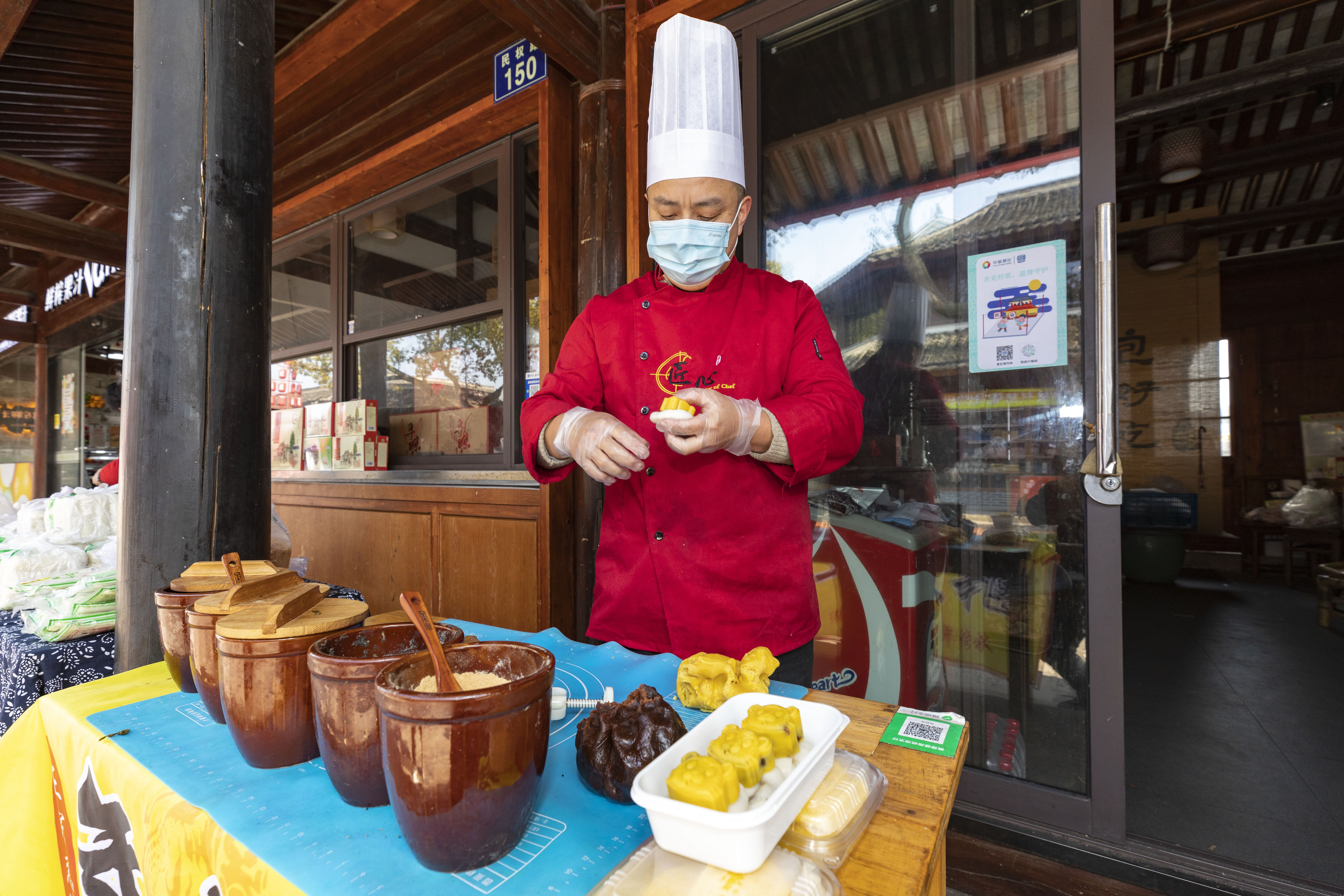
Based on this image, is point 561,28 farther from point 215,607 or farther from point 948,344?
point 215,607

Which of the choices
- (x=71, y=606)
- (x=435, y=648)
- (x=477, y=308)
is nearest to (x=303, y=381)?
(x=477, y=308)

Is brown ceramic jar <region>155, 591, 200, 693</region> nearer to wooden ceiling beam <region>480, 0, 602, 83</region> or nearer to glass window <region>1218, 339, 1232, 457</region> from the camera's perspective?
wooden ceiling beam <region>480, 0, 602, 83</region>

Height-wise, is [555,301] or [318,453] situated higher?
[555,301]

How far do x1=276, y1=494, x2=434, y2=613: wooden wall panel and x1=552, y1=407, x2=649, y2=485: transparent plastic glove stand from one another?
110 inches

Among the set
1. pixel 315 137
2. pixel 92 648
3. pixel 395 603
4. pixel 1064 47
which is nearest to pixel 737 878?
pixel 92 648

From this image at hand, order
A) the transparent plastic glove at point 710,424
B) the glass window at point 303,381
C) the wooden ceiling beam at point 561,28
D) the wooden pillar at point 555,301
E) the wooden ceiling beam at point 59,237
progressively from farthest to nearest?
the wooden ceiling beam at point 59,237 < the glass window at point 303,381 < the wooden pillar at point 555,301 < the wooden ceiling beam at point 561,28 < the transparent plastic glove at point 710,424

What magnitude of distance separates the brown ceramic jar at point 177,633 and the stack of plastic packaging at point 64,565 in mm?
647

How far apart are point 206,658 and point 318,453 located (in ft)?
13.5

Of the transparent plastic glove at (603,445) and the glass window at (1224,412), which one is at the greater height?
the glass window at (1224,412)

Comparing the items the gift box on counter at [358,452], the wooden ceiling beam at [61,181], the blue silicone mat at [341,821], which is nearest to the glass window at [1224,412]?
the gift box on counter at [358,452]

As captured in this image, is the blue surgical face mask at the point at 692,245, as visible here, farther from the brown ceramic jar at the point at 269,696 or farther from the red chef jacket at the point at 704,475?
the brown ceramic jar at the point at 269,696

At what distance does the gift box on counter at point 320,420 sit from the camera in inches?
169

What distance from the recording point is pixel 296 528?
4625mm

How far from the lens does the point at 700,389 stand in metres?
1.21
